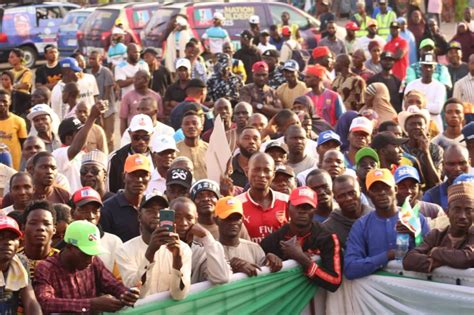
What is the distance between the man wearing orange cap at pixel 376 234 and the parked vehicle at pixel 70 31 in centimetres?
1984

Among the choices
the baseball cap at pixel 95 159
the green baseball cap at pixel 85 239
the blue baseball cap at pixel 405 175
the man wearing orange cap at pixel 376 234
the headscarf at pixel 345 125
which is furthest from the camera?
the headscarf at pixel 345 125

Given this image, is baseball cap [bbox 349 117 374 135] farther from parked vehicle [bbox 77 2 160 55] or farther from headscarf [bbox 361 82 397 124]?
parked vehicle [bbox 77 2 160 55]

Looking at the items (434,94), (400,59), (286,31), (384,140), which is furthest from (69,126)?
(286,31)

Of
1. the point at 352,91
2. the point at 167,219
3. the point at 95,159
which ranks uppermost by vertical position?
the point at 352,91

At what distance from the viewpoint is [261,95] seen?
17094 mm

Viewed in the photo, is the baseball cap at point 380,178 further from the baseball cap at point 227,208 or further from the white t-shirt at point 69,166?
the white t-shirt at point 69,166

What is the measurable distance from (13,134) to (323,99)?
12.6 ft

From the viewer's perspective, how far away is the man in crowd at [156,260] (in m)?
8.08

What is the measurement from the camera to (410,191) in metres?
10.1

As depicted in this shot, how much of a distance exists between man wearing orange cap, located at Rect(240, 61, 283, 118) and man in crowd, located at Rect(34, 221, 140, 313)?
8754mm

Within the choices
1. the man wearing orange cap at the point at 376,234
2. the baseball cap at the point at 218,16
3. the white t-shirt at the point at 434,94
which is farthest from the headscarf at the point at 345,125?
the baseball cap at the point at 218,16

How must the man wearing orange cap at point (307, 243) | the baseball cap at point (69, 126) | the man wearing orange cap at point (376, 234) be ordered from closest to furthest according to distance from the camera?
the man wearing orange cap at point (376, 234) → the man wearing orange cap at point (307, 243) → the baseball cap at point (69, 126)

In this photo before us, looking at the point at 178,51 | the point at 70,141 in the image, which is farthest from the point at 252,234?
the point at 178,51

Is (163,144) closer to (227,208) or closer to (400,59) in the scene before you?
(227,208)
